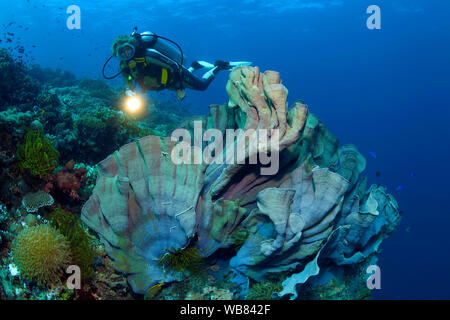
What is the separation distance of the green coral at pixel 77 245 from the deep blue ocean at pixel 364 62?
1189 inches

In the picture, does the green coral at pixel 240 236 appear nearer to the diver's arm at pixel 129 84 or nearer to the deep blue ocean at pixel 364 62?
the diver's arm at pixel 129 84

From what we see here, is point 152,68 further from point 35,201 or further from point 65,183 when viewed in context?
point 35,201

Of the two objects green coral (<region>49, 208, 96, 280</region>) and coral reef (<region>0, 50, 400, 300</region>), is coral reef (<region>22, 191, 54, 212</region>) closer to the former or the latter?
coral reef (<region>0, 50, 400, 300</region>)

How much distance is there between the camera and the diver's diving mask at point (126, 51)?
620 centimetres

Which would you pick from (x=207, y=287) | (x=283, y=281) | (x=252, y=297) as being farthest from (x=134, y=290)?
(x=283, y=281)

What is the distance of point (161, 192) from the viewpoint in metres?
3.21

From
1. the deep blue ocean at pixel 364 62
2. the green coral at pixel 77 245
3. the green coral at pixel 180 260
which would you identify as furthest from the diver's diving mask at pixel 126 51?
the deep blue ocean at pixel 364 62

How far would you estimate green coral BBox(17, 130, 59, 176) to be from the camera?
3617 millimetres

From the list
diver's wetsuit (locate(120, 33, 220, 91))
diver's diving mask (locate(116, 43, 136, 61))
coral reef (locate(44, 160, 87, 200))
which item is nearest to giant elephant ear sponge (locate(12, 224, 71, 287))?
coral reef (locate(44, 160, 87, 200))

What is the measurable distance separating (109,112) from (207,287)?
4.99 m

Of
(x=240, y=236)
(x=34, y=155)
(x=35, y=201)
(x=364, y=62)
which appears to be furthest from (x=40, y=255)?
(x=364, y=62)

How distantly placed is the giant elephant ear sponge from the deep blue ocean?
1205 inches

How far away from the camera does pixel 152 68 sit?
22.2ft

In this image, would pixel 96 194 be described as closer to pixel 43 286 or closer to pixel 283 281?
pixel 43 286
